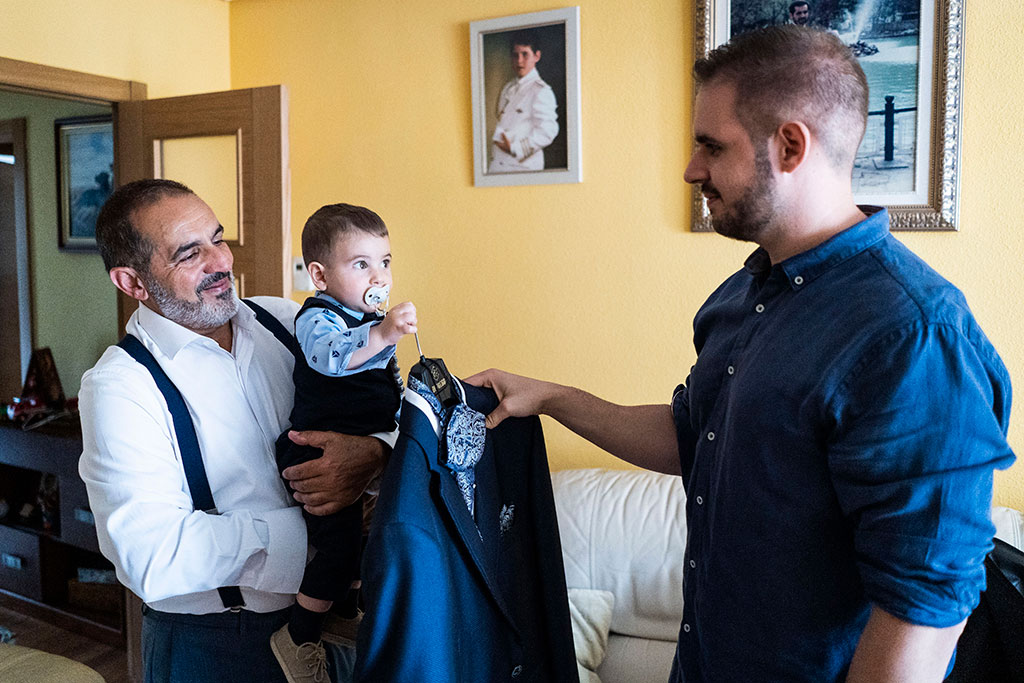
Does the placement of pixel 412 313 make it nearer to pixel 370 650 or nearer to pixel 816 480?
pixel 370 650

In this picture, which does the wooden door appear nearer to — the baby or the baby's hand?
the baby

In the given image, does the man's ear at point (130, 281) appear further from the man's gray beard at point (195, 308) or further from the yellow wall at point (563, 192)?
the yellow wall at point (563, 192)

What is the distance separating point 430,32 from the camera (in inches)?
125

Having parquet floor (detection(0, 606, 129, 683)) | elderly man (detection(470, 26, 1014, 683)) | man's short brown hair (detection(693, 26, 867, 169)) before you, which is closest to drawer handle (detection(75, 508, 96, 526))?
parquet floor (detection(0, 606, 129, 683))

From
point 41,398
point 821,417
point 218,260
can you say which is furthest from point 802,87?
point 41,398

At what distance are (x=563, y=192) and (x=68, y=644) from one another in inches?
109

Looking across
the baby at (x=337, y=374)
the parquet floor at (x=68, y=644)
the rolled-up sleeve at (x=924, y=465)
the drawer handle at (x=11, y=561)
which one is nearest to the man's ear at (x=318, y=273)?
the baby at (x=337, y=374)

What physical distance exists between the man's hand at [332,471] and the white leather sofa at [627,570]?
1.03 metres

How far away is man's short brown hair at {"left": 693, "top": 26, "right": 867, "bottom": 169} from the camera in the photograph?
1.09 metres

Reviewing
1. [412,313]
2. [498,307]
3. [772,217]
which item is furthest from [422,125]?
[772,217]

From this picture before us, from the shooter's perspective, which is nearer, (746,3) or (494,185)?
(746,3)

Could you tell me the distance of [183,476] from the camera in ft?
4.91

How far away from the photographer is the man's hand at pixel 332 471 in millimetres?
1502

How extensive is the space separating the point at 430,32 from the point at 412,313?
2.13 meters
